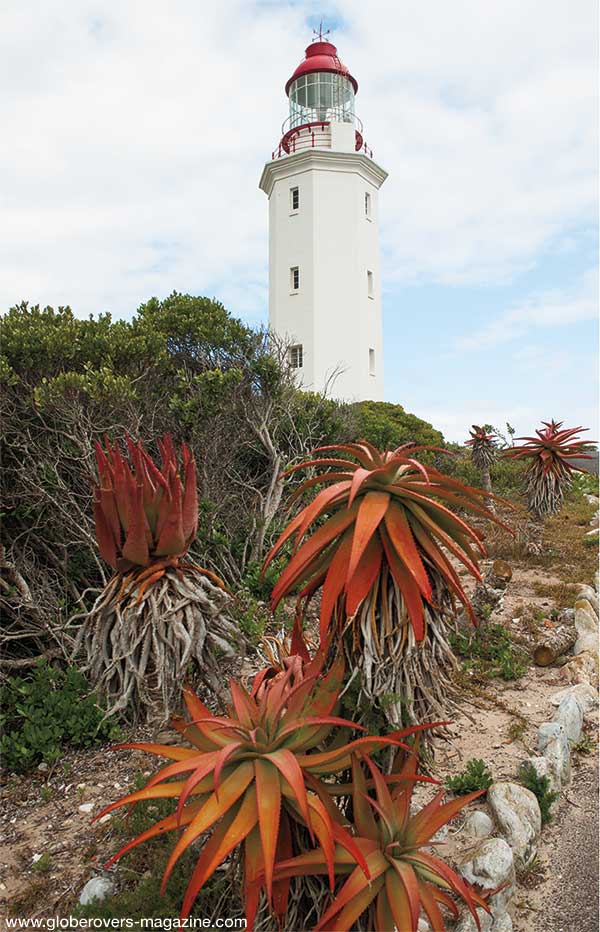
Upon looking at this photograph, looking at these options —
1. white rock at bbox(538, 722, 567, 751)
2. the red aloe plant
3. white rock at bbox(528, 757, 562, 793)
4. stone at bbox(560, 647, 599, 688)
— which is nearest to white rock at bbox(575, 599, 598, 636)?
stone at bbox(560, 647, 599, 688)

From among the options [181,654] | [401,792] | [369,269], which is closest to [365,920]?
[401,792]

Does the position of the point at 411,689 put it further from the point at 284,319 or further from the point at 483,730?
the point at 284,319

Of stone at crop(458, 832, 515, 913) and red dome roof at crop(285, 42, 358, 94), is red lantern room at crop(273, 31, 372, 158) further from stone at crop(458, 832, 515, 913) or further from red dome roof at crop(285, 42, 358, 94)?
stone at crop(458, 832, 515, 913)

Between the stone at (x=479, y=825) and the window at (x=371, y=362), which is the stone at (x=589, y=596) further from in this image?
the window at (x=371, y=362)

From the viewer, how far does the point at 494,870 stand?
318 centimetres

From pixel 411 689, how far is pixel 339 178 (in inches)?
900

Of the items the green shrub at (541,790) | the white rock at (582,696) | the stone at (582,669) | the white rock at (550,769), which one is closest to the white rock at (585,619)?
the stone at (582,669)

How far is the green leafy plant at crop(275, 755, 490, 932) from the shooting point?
7.30ft

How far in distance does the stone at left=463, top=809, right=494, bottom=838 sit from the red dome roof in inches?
1056

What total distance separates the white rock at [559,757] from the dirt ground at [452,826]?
0.10 m

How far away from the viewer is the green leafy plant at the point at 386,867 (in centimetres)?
222

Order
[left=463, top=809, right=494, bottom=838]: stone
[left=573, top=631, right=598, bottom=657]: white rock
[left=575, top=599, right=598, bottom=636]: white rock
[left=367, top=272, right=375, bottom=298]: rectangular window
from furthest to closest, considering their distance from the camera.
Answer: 1. [left=367, top=272, right=375, bottom=298]: rectangular window
2. [left=575, top=599, right=598, bottom=636]: white rock
3. [left=573, top=631, right=598, bottom=657]: white rock
4. [left=463, top=809, right=494, bottom=838]: stone

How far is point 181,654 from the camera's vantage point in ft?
12.3

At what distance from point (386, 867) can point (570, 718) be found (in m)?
3.06
